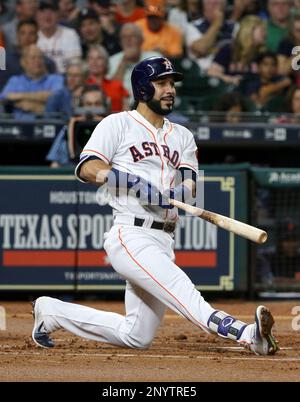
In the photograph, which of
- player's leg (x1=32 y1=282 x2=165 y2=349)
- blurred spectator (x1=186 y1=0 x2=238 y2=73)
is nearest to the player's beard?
player's leg (x1=32 y1=282 x2=165 y2=349)

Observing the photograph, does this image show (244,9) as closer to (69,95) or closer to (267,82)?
(267,82)

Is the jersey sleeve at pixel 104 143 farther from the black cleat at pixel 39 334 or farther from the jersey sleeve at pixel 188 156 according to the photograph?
the black cleat at pixel 39 334

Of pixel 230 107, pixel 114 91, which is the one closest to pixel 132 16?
pixel 114 91

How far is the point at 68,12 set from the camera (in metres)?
12.3

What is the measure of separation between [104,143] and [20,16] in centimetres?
648

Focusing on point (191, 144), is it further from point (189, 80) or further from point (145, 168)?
point (189, 80)

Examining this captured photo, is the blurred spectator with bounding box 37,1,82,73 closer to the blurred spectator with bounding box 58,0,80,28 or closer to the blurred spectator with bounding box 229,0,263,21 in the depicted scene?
the blurred spectator with bounding box 58,0,80,28

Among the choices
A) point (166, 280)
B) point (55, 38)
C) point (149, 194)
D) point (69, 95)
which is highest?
point (55, 38)

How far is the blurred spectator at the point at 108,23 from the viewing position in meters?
11.9

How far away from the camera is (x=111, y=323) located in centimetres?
617

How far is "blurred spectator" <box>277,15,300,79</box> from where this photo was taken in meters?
11.8
